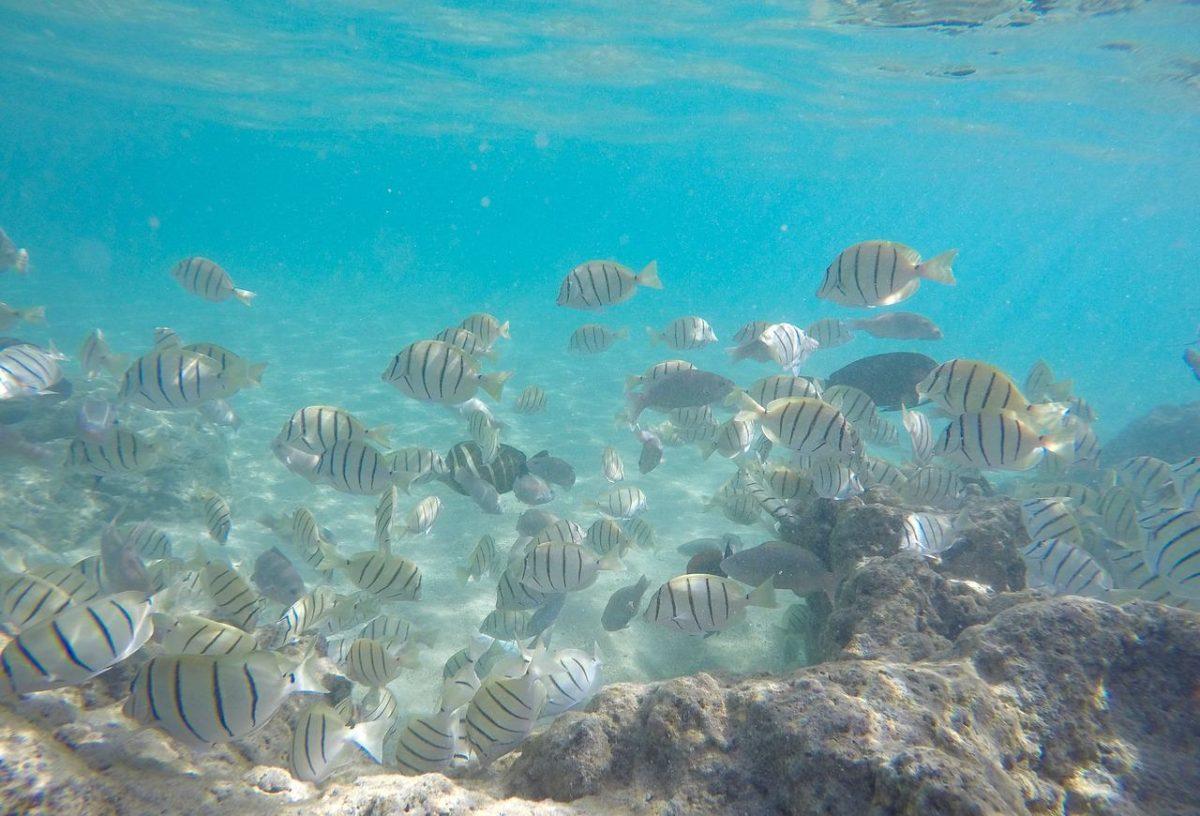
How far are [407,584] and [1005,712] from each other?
373cm

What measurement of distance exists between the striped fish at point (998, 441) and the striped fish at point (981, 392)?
108 millimetres

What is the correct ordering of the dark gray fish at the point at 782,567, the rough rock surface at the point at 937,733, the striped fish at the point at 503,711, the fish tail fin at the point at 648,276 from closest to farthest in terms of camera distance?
the rough rock surface at the point at 937,733
the striped fish at the point at 503,711
the dark gray fish at the point at 782,567
the fish tail fin at the point at 648,276

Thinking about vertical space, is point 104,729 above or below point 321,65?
below

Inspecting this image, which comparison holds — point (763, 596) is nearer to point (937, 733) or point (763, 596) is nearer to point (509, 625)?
point (937, 733)

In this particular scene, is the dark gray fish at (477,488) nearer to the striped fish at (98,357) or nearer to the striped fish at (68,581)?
the striped fish at (68,581)

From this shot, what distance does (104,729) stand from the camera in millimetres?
2729

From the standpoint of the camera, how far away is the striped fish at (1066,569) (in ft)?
13.5

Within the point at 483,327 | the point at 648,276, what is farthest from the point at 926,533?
the point at 483,327

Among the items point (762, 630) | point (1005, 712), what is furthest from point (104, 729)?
point (762, 630)

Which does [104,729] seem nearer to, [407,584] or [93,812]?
[93,812]

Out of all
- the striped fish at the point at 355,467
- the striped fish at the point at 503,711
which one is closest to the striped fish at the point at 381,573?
the striped fish at the point at 355,467

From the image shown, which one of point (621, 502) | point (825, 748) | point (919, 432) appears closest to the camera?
point (825, 748)

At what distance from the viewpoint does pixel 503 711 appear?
272cm

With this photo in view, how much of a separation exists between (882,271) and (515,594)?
412 centimetres
